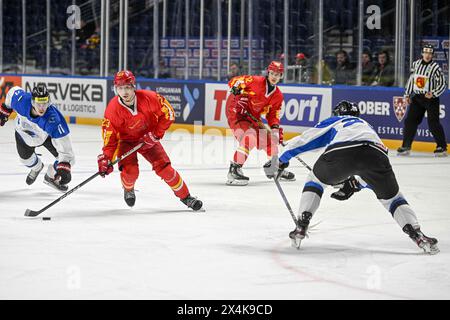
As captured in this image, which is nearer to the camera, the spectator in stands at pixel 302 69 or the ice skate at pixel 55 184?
the ice skate at pixel 55 184

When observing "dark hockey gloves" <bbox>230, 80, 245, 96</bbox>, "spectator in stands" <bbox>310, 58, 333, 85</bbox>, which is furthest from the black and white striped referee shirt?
"dark hockey gloves" <bbox>230, 80, 245, 96</bbox>

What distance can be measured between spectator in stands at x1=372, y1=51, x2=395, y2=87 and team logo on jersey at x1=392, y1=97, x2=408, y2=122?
588mm

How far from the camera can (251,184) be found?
8617mm

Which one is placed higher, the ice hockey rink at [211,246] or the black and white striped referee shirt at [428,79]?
the black and white striped referee shirt at [428,79]

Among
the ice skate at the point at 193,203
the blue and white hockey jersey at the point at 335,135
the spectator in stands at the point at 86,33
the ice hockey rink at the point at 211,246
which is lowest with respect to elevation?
the ice hockey rink at the point at 211,246

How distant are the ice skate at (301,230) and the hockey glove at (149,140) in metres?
1.68

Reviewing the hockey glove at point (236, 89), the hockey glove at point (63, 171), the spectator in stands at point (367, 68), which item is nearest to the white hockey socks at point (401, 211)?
the hockey glove at point (63, 171)

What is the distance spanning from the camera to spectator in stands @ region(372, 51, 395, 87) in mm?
12258

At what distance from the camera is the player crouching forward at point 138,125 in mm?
6520

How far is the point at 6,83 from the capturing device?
16766 mm

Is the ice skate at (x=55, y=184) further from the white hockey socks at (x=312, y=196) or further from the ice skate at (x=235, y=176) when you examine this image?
the white hockey socks at (x=312, y=196)

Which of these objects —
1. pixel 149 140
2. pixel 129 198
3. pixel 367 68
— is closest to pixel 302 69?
pixel 367 68

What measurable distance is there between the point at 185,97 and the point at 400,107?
3886 mm

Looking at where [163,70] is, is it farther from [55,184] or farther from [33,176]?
[55,184]
